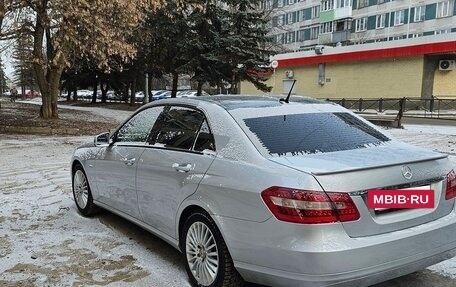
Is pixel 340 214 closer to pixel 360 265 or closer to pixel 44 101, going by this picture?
pixel 360 265

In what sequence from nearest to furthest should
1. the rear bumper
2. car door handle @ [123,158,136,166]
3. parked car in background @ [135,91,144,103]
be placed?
the rear bumper < car door handle @ [123,158,136,166] < parked car in background @ [135,91,144,103]

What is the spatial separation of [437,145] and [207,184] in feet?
34.7

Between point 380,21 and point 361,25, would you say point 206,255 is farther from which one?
point 361,25

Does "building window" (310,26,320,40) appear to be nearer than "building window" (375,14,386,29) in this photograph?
No

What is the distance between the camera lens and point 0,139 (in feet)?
44.4

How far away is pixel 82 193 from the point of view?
5789mm

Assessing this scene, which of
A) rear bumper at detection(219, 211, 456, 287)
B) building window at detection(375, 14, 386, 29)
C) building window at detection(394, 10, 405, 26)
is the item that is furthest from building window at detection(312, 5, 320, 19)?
rear bumper at detection(219, 211, 456, 287)

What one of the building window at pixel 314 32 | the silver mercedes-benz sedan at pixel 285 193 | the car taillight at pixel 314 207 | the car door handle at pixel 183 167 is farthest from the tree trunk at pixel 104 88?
the car taillight at pixel 314 207

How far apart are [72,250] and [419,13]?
4903cm

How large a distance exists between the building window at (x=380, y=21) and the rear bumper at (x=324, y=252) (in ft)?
168

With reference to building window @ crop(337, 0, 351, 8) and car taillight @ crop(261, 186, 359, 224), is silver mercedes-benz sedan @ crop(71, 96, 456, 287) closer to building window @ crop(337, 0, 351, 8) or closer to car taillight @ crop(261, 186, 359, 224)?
car taillight @ crop(261, 186, 359, 224)

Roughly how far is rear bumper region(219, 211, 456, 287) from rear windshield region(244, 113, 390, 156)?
619mm

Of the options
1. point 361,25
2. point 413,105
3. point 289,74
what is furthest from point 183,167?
point 361,25

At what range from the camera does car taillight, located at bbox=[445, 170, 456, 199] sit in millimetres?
3327
